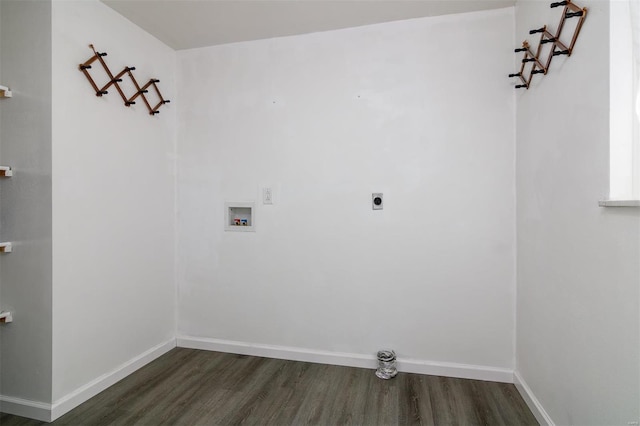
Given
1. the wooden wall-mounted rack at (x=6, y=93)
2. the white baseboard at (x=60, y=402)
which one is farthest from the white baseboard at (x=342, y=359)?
the wooden wall-mounted rack at (x=6, y=93)

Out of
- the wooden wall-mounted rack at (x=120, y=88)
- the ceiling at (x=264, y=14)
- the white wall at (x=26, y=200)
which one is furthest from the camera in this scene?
the ceiling at (x=264, y=14)

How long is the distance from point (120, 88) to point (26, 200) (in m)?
0.88

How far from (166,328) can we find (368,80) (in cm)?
242

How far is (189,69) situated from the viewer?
2.56 metres

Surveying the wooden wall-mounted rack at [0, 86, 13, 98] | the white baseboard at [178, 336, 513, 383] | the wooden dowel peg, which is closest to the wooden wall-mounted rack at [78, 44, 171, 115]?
the wooden wall-mounted rack at [0, 86, 13, 98]

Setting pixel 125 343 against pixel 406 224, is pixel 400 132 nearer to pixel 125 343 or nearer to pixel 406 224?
pixel 406 224

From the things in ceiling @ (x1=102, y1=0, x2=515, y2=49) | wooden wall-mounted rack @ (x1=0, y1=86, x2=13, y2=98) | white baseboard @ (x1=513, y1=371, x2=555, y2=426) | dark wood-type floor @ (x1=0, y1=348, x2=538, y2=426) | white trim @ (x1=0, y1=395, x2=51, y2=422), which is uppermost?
ceiling @ (x1=102, y1=0, x2=515, y2=49)

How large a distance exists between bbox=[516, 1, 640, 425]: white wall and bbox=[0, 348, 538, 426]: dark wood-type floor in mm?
347

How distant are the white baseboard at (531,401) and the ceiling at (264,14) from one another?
2.30 metres

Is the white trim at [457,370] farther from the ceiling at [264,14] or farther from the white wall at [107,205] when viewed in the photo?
the ceiling at [264,14]

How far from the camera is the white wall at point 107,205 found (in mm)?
1725

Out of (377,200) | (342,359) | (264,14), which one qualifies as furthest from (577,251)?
(264,14)

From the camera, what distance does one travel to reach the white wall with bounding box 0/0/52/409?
167 centimetres

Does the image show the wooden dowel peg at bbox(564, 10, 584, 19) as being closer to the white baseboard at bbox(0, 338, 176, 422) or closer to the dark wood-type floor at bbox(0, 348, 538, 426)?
the dark wood-type floor at bbox(0, 348, 538, 426)
